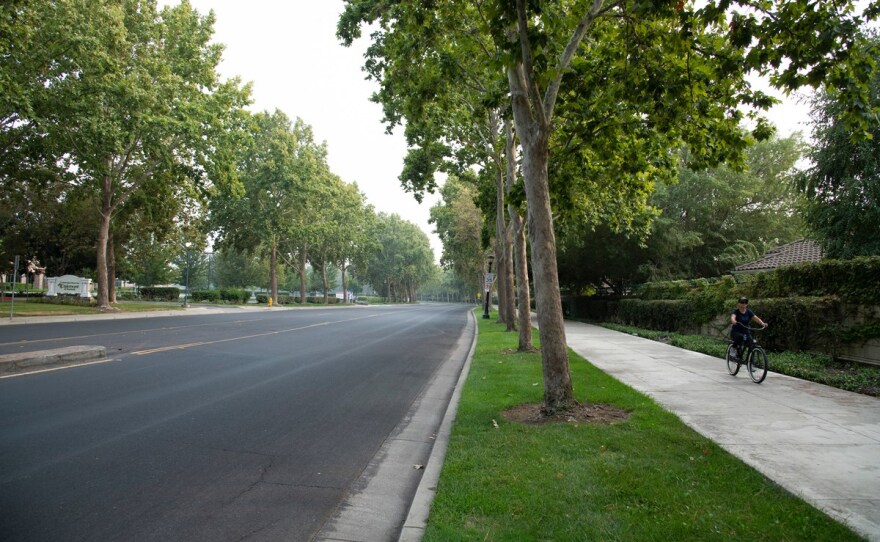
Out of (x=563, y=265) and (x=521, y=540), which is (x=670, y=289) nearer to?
(x=563, y=265)

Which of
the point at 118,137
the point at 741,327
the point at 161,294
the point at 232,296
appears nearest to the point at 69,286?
the point at 118,137

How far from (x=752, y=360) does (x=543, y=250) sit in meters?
5.45

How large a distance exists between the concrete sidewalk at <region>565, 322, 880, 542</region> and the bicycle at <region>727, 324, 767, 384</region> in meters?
0.19

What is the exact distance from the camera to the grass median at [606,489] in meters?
3.57

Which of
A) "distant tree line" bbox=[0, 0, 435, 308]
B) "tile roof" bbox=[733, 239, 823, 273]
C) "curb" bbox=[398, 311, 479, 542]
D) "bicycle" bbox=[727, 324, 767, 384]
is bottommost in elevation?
"curb" bbox=[398, 311, 479, 542]

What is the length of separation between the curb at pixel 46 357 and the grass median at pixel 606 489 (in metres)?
8.17

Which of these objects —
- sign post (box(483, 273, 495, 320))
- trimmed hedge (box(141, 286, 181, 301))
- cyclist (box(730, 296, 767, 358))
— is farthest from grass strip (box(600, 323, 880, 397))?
trimmed hedge (box(141, 286, 181, 301))

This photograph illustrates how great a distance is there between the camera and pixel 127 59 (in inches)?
1089

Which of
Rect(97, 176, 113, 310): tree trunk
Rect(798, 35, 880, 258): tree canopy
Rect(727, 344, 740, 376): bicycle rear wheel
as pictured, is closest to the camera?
Rect(727, 344, 740, 376): bicycle rear wheel

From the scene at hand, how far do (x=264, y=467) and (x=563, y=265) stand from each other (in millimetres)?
30306

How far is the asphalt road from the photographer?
3850 millimetres

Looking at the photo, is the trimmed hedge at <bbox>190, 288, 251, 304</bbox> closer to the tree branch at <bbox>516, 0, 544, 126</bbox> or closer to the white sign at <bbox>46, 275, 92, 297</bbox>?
the white sign at <bbox>46, 275, 92, 297</bbox>

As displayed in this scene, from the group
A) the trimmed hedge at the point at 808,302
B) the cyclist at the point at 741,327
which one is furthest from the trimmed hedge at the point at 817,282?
the cyclist at the point at 741,327

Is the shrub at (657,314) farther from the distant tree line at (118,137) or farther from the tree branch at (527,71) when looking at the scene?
the distant tree line at (118,137)
